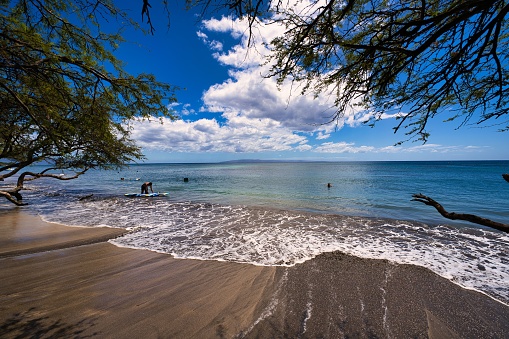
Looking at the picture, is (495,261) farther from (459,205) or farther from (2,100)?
(459,205)

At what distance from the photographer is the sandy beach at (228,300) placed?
12.0ft

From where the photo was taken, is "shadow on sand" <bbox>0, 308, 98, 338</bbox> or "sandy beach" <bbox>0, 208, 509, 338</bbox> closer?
"shadow on sand" <bbox>0, 308, 98, 338</bbox>

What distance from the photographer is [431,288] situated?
509 centimetres

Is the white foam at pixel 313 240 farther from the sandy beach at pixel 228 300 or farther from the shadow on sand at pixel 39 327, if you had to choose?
the shadow on sand at pixel 39 327

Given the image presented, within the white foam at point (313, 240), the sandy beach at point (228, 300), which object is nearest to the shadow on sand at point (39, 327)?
the sandy beach at point (228, 300)

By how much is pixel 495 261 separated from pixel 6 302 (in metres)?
13.5

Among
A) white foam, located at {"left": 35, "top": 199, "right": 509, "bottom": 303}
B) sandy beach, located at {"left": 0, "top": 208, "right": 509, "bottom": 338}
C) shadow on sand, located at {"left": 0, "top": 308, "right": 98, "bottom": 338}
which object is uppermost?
shadow on sand, located at {"left": 0, "top": 308, "right": 98, "bottom": 338}

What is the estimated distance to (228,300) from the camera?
449cm

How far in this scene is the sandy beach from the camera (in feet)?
12.0

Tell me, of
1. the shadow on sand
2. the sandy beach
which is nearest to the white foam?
the sandy beach

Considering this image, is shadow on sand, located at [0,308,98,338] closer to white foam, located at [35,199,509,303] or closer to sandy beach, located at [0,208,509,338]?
sandy beach, located at [0,208,509,338]

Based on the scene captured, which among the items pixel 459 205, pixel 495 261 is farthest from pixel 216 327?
pixel 459 205

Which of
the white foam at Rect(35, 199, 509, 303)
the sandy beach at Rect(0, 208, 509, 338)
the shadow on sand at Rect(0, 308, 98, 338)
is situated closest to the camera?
the shadow on sand at Rect(0, 308, 98, 338)

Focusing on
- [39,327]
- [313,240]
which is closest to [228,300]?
[39,327]
